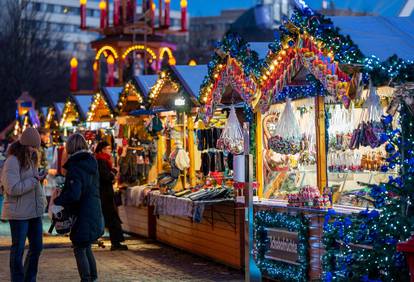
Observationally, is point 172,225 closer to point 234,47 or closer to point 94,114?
point 234,47

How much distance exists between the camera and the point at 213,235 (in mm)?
14477

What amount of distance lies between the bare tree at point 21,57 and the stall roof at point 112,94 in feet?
69.3

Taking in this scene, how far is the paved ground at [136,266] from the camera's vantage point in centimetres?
1277

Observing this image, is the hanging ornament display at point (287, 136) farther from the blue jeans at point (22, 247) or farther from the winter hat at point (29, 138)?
the blue jeans at point (22, 247)

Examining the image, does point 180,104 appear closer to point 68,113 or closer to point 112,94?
point 112,94

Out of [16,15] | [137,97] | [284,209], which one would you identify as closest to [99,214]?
[284,209]

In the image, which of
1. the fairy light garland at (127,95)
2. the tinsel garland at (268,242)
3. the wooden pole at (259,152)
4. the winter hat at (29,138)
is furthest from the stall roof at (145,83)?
the winter hat at (29,138)

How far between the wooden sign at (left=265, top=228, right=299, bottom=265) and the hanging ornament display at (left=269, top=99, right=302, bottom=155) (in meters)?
1.03

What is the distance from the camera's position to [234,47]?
13430 millimetres

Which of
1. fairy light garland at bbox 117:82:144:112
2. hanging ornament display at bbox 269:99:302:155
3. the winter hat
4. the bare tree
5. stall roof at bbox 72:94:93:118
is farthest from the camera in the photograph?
the bare tree

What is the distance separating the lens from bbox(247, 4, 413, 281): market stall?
9.21 meters

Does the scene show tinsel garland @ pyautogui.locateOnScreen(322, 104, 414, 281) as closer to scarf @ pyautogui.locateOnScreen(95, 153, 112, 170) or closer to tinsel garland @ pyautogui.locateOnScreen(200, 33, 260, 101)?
tinsel garland @ pyautogui.locateOnScreen(200, 33, 260, 101)

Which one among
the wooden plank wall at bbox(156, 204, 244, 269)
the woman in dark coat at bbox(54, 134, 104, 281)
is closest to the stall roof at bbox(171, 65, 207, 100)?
the wooden plank wall at bbox(156, 204, 244, 269)

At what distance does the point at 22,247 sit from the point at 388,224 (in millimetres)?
4065
